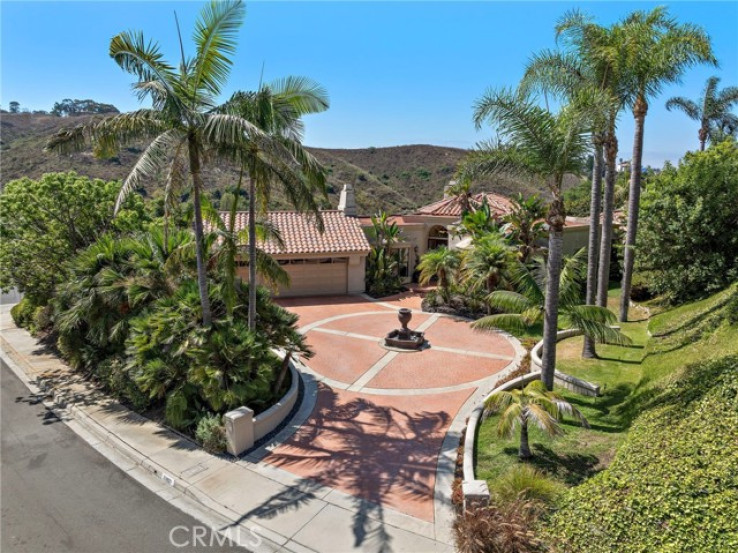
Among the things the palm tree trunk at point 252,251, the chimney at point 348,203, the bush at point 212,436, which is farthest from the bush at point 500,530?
the chimney at point 348,203

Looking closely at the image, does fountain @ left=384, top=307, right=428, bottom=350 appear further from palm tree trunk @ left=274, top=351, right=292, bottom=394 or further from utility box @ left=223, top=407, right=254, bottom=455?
utility box @ left=223, top=407, right=254, bottom=455

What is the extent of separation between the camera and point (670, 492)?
602 centimetres

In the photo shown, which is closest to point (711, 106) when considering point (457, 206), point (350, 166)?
point (457, 206)

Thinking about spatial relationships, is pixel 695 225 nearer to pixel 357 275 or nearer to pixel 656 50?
pixel 656 50

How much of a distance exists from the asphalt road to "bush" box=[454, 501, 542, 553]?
3812 mm

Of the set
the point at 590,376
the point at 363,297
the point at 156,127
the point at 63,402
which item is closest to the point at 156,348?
the point at 63,402

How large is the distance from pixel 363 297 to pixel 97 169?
1654 inches

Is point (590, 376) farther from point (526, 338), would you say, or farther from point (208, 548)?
point (208, 548)

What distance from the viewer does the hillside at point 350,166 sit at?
49281mm

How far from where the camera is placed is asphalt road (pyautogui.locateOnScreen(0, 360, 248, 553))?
7.41 metres

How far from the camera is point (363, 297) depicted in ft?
81.9

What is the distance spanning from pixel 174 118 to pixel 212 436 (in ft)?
23.1

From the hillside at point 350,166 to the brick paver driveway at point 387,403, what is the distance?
36177mm

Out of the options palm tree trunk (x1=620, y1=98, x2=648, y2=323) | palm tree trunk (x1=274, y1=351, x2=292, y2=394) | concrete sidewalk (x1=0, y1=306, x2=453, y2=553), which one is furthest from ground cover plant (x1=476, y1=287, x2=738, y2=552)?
palm tree trunk (x1=274, y1=351, x2=292, y2=394)
